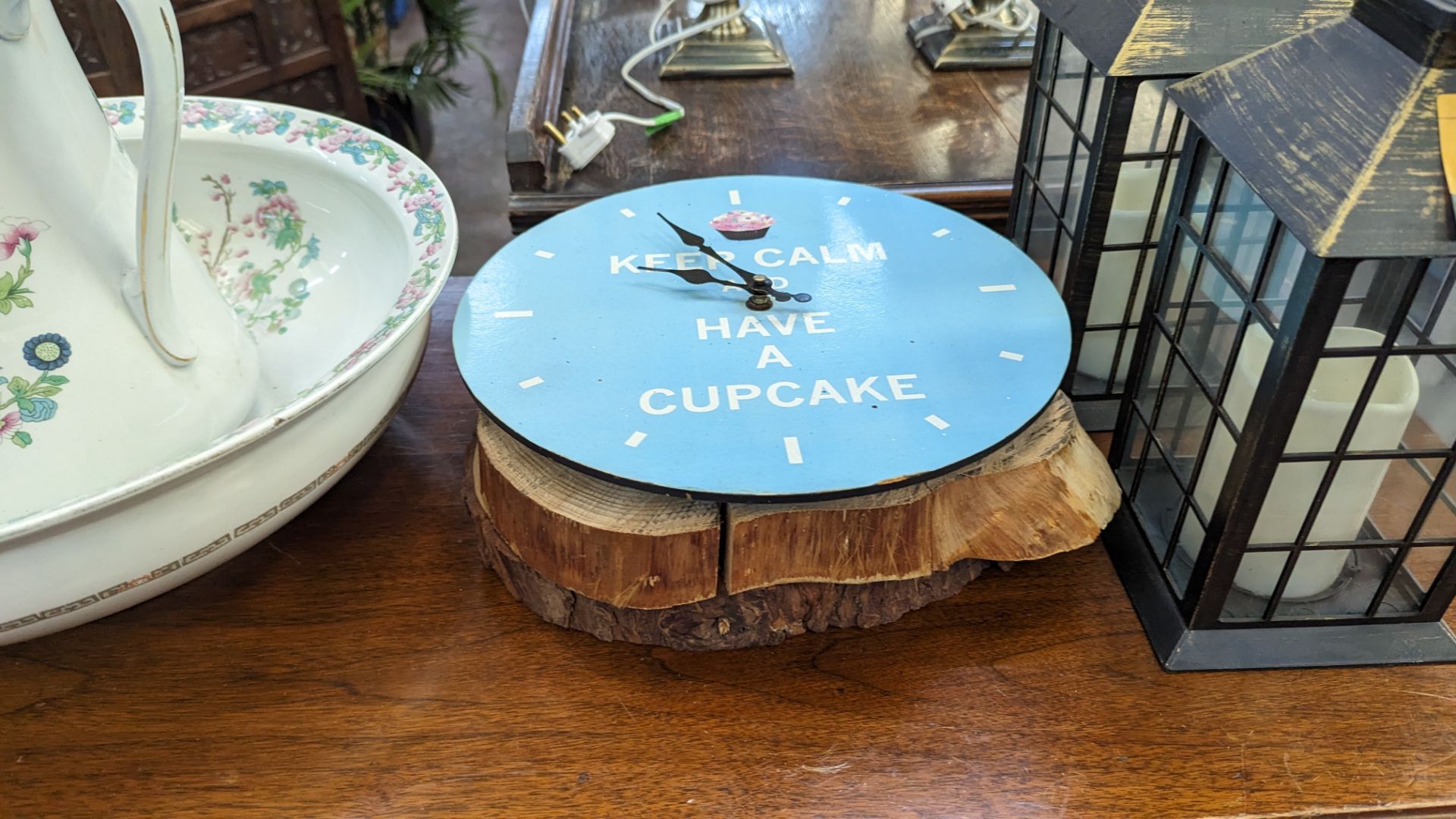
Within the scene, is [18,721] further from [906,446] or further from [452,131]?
[452,131]

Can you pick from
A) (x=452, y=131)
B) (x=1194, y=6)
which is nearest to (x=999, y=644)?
(x=1194, y=6)

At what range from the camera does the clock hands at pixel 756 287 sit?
2.14 feet

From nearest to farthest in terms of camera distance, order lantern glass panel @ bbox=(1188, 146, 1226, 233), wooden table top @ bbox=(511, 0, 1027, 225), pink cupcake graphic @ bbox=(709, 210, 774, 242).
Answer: lantern glass panel @ bbox=(1188, 146, 1226, 233) < pink cupcake graphic @ bbox=(709, 210, 774, 242) < wooden table top @ bbox=(511, 0, 1027, 225)

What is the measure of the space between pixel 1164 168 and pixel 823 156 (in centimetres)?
53

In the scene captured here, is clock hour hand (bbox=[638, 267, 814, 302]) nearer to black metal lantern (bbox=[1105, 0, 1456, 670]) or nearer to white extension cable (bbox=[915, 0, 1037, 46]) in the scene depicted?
black metal lantern (bbox=[1105, 0, 1456, 670])

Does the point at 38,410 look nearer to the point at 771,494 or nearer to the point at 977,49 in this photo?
the point at 771,494

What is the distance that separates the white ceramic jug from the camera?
487 millimetres

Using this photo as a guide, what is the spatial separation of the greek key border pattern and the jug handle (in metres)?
0.09

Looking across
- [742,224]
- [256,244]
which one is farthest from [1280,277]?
[256,244]

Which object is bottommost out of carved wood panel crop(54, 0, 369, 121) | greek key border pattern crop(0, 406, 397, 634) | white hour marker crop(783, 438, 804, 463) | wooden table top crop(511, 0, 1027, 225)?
carved wood panel crop(54, 0, 369, 121)

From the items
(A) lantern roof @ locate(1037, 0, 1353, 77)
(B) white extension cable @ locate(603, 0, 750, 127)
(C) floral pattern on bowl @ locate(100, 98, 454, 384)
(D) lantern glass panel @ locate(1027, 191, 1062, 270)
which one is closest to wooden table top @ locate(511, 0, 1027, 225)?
(B) white extension cable @ locate(603, 0, 750, 127)

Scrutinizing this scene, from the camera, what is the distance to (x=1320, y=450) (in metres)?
0.51

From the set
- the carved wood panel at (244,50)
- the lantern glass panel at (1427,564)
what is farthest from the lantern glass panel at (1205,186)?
the carved wood panel at (244,50)

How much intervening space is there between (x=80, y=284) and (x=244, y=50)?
139 cm
